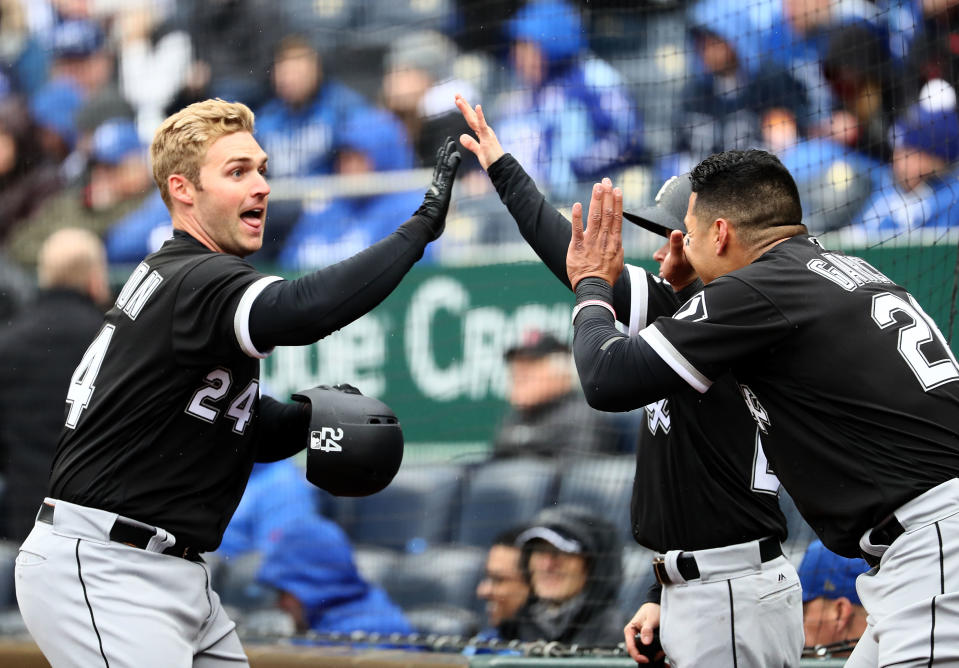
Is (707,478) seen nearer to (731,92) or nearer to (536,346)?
(536,346)

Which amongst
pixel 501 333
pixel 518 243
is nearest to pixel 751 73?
pixel 518 243

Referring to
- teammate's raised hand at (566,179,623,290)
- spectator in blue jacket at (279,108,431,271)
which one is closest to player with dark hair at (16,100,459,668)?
teammate's raised hand at (566,179,623,290)

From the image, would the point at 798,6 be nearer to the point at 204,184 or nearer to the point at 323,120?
the point at 323,120

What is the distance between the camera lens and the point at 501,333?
5289 millimetres

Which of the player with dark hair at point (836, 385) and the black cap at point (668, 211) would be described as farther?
the black cap at point (668, 211)

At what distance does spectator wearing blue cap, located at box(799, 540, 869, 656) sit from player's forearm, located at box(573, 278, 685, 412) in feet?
7.12

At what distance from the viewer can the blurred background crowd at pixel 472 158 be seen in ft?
16.6

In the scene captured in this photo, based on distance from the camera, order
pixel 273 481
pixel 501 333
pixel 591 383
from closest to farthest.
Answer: pixel 591 383 → pixel 501 333 → pixel 273 481

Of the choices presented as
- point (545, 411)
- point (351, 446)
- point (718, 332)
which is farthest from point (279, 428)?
point (545, 411)

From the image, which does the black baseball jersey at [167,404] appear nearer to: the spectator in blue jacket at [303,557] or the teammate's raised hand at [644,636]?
the teammate's raised hand at [644,636]

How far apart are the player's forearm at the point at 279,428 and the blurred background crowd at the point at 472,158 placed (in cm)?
189

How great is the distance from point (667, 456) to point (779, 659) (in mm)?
626

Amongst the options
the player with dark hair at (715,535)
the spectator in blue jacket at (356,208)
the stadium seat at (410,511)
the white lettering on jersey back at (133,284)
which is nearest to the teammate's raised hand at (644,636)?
the player with dark hair at (715,535)

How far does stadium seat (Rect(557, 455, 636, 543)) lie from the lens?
4902 millimetres
